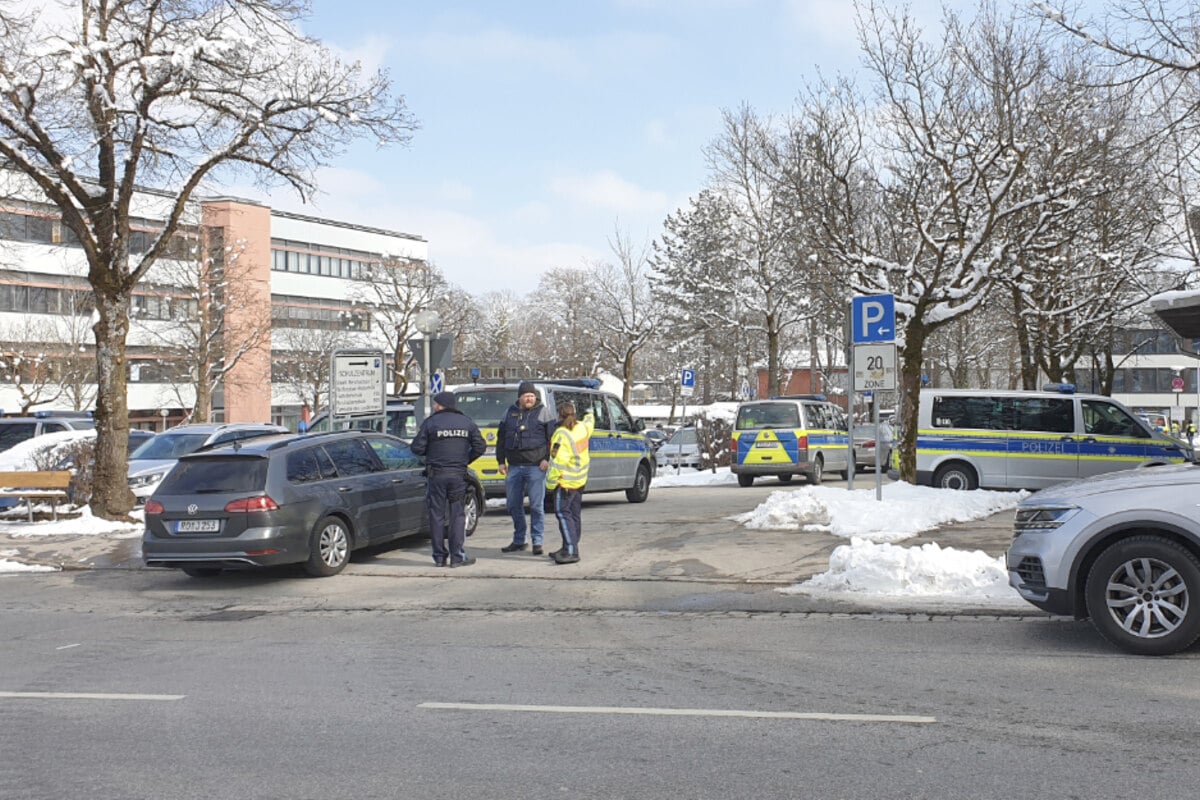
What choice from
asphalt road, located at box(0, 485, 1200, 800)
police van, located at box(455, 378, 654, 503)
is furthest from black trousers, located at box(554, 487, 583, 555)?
police van, located at box(455, 378, 654, 503)

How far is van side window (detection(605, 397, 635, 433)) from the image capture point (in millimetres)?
19031

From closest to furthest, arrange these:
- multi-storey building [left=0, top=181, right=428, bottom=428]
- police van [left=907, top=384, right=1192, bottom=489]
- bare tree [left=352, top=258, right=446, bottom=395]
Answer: police van [left=907, top=384, right=1192, bottom=489] < multi-storey building [left=0, top=181, right=428, bottom=428] < bare tree [left=352, top=258, right=446, bottom=395]

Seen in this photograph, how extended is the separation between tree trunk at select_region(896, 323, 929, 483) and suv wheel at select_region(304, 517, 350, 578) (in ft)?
34.2

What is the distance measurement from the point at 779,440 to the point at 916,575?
14.9 metres

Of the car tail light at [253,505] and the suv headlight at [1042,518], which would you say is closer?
the suv headlight at [1042,518]

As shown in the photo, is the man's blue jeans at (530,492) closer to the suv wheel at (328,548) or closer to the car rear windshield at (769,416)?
the suv wheel at (328,548)

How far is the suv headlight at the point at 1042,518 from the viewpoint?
7.52 meters

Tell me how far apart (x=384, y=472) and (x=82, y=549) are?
490 centimetres

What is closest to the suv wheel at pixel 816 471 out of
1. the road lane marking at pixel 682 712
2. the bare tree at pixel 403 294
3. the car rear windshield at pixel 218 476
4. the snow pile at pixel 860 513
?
the snow pile at pixel 860 513

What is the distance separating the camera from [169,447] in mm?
20625

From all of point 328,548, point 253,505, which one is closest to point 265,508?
point 253,505

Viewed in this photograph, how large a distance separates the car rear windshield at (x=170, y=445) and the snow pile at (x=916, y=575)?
13.9 meters

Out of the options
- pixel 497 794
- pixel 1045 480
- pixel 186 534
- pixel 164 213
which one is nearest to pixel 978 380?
pixel 1045 480

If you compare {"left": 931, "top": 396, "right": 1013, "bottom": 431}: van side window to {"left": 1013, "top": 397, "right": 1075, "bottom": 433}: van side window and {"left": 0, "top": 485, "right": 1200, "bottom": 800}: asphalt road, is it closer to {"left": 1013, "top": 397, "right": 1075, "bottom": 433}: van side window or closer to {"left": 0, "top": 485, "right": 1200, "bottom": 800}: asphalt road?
{"left": 1013, "top": 397, "right": 1075, "bottom": 433}: van side window
